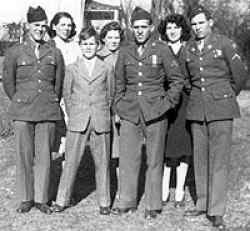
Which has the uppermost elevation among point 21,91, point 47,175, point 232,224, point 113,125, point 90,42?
point 90,42

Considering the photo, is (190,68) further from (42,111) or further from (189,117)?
(42,111)

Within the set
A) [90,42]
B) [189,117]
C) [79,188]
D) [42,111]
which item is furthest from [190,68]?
[79,188]

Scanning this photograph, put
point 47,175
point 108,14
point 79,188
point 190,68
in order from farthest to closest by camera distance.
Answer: point 108,14 < point 79,188 < point 47,175 < point 190,68

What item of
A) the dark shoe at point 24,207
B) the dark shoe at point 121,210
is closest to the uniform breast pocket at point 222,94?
the dark shoe at point 121,210

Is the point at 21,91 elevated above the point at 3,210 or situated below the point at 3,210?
above

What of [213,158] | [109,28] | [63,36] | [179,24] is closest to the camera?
[213,158]

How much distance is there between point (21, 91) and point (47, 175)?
894 mm

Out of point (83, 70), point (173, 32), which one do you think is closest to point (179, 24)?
point (173, 32)

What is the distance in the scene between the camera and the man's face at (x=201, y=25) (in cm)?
498

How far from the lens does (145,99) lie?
5.27 m

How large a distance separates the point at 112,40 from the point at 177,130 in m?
1.18

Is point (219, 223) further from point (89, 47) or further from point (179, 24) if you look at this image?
point (89, 47)

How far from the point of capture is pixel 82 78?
5.38 m

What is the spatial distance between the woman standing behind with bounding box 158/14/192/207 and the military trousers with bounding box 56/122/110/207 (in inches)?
26.9
